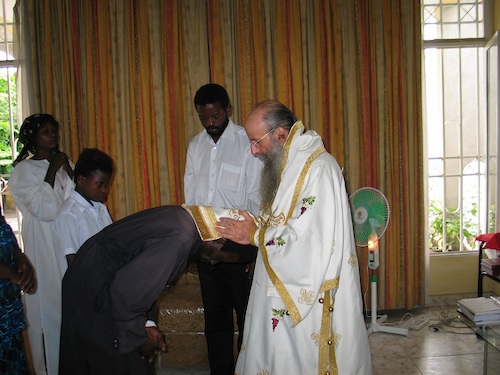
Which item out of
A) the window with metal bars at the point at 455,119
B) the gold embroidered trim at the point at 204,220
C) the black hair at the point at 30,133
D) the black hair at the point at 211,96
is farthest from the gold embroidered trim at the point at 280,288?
the window with metal bars at the point at 455,119

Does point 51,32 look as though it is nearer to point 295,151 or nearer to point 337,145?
point 337,145

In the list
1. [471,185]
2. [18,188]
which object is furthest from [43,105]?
[471,185]

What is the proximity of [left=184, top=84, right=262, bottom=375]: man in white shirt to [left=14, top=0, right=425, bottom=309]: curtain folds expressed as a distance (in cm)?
110

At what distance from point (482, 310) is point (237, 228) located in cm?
235

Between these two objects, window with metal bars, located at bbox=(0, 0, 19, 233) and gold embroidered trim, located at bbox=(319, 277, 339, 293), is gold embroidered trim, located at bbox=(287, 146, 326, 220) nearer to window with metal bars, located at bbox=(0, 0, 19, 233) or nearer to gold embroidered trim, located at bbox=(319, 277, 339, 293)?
gold embroidered trim, located at bbox=(319, 277, 339, 293)

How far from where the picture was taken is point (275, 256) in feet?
6.63

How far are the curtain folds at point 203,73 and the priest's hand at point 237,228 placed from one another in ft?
7.06

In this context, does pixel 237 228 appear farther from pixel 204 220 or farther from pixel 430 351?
pixel 430 351

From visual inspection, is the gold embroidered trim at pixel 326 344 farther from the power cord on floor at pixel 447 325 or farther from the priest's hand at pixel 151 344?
the power cord on floor at pixel 447 325

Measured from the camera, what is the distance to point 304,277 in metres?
1.98

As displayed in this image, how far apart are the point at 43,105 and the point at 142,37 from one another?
3.51 feet

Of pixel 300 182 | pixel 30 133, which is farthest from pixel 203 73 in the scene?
pixel 300 182

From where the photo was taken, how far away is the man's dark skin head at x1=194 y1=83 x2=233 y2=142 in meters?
2.87

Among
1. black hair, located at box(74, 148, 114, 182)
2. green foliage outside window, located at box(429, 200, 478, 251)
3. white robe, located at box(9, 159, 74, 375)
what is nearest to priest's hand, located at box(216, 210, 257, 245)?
black hair, located at box(74, 148, 114, 182)
